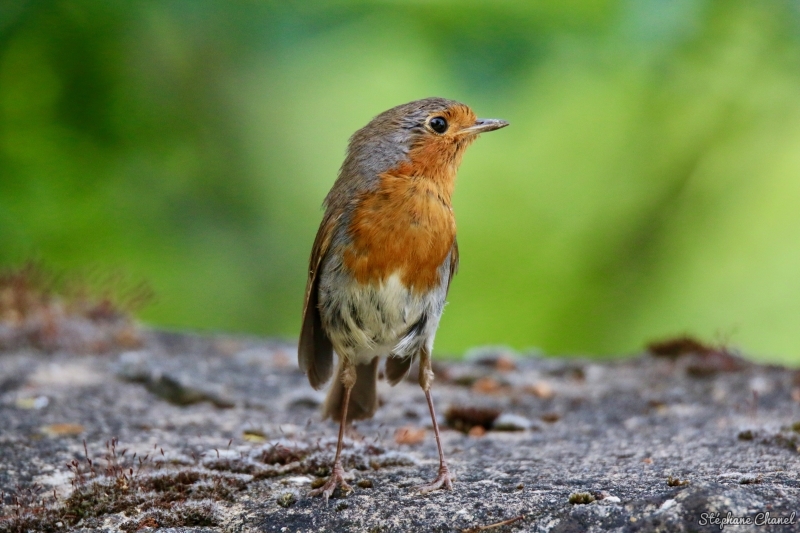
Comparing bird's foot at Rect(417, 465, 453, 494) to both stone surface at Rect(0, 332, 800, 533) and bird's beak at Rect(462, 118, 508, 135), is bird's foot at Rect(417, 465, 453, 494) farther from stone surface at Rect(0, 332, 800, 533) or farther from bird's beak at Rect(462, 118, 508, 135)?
bird's beak at Rect(462, 118, 508, 135)

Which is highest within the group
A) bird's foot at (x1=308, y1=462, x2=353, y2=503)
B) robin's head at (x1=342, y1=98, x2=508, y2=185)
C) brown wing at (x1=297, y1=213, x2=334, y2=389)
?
robin's head at (x1=342, y1=98, x2=508, y2=185)

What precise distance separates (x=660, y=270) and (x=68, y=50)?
19.5ft

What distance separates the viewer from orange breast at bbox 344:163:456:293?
379cm

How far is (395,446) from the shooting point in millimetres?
4582

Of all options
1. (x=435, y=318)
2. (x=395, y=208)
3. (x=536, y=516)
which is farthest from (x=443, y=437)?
(x=536, y=516)

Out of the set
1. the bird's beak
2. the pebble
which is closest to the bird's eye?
the bird's beak

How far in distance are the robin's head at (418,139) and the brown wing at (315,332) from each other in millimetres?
366

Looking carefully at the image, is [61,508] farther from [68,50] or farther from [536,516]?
[68,50]

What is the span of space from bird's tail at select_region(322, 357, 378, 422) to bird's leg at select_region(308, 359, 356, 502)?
0.63ft

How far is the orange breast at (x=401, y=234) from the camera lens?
379 cm

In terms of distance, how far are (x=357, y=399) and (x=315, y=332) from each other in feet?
1.41

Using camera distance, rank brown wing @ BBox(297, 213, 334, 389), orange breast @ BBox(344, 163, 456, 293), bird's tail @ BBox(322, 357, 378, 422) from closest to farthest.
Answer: orange breast @ BBox(344, 163, 456, 293) → brown wing @ BBox(297, 213, 334, 389) → bird's tail @ BBox(322, 357, 378, 422)

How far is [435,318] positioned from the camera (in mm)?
4016

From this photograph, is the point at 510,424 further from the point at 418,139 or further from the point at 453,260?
the point at 418,139
